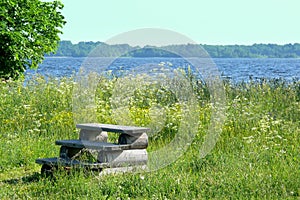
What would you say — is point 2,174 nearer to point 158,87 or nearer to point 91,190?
point 91,190

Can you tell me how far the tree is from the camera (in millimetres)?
8938

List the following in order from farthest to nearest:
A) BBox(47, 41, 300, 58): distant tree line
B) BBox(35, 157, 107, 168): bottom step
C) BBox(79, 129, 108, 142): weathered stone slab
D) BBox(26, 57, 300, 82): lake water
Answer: BBox(26, 57, 300, 82): lake water → BBox(47, 41, 300, 58): distant tree line → BBox(79, 129, 108, 142): weathered stone slab → BBox(35, 157, 107, 168): bottom step

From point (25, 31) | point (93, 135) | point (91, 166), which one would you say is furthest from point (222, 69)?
point (91, 166)

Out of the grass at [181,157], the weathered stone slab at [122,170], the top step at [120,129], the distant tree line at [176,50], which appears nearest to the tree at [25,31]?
the distant tree line at [176,50]

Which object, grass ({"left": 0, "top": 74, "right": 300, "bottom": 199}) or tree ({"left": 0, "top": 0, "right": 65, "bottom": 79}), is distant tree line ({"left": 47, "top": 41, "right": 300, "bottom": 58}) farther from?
grass ({"left": 0, "top": 74, "right": 300, "bottom": 199})

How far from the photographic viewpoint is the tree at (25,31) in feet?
29.3

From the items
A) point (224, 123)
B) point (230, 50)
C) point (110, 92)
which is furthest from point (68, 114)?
point (230, 50)

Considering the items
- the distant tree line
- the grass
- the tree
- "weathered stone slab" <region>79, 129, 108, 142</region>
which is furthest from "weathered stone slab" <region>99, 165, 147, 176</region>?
the tree

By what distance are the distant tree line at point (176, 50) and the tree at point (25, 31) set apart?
27.3 inches

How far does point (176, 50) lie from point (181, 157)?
1.61 metres

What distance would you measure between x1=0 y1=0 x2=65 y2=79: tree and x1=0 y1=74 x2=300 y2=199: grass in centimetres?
131

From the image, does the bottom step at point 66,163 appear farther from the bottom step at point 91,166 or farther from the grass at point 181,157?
the grass at point 181,157

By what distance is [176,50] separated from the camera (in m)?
8.66

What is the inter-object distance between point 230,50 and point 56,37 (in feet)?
186
